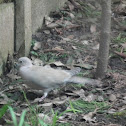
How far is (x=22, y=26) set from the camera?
197 inches

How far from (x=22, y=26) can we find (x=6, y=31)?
14.3 inches

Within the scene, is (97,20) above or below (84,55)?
above

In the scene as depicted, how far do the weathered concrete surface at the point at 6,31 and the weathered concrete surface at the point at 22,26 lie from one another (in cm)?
10

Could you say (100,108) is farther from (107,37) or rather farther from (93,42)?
(93,42)

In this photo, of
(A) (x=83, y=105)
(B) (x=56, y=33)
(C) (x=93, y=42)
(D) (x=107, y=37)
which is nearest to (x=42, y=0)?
(B) (x=56, y=33)

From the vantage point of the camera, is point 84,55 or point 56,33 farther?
point 56,33

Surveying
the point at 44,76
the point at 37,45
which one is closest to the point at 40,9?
the point at 37,45

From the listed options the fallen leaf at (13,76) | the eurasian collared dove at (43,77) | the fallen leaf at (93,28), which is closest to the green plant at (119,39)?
the fallen leaf at (93,28)

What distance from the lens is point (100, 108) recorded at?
3826mm

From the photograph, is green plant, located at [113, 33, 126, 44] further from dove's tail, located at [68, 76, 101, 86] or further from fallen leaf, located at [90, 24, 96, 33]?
dove's tail, located at [68, 76, 101, 86]

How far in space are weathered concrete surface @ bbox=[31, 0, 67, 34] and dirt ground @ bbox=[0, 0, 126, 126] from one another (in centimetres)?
12

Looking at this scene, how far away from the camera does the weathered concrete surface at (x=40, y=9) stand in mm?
5693

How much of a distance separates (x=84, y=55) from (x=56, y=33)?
84 centimetres

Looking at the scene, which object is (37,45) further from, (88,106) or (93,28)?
(88,106)
